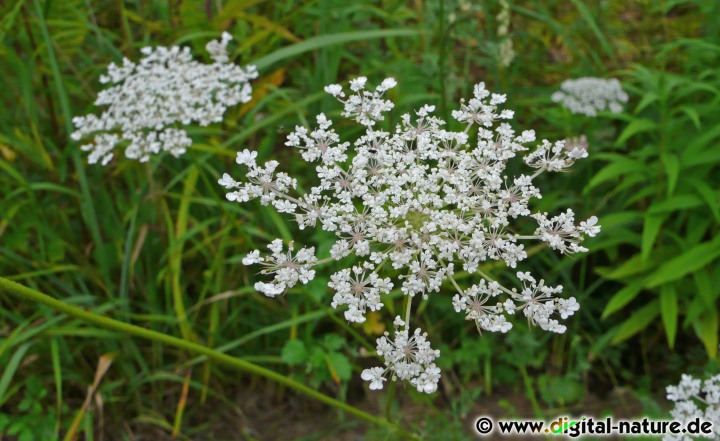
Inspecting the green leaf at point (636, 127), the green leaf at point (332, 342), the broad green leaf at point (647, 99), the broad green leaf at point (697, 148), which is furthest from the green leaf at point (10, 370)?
the broad green leaf at point (697, 148)

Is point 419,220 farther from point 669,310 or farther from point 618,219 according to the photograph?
point 669,310

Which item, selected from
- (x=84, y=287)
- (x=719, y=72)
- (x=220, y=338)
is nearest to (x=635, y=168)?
(x=719, y=72)

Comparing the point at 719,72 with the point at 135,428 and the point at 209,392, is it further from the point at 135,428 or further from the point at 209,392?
the point at 135,428

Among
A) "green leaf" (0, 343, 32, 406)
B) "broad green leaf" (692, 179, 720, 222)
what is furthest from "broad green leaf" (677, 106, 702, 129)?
"green leaf" (0, 343, 32, 406)

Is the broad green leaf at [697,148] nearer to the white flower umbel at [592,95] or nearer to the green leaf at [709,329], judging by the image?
the white flower umbel at [592,95]

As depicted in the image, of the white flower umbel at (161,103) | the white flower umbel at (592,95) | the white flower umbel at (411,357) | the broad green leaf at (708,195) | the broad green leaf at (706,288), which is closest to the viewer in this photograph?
the white flower umbel at (411,357)
